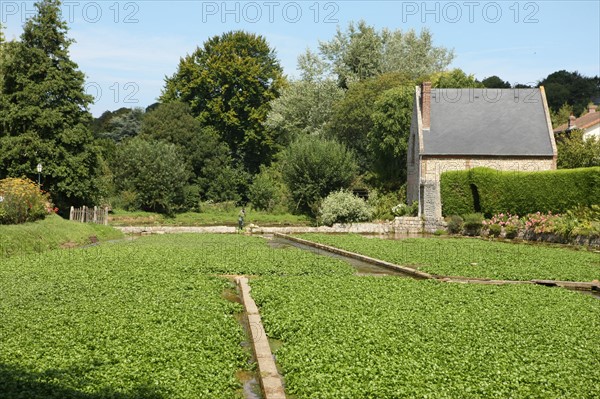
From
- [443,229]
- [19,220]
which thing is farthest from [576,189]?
[19,220]

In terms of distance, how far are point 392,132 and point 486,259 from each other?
2942cm

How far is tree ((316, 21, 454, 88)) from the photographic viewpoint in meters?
61.0

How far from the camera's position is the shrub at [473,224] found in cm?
3528

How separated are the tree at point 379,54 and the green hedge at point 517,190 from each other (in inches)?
951

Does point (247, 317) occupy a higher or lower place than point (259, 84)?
lower

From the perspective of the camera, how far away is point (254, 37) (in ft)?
228

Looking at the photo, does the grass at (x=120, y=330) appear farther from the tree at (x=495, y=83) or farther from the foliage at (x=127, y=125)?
the tree at (x=495, y=83)

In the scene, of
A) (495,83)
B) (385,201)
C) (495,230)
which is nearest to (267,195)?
(385,201)

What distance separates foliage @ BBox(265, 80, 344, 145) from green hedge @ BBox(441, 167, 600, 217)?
2132 centimetres

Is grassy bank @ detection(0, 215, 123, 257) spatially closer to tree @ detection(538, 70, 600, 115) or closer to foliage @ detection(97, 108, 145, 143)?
foliage @ detection(97, 108, 145, 143)

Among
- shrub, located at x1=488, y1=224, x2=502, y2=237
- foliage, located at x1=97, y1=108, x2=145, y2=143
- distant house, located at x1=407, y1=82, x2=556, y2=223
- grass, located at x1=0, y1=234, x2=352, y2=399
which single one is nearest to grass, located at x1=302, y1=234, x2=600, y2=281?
grass, located at x1=0, y1=234, x2=352, y2=399

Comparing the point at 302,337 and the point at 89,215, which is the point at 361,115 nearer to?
the point at 89,215

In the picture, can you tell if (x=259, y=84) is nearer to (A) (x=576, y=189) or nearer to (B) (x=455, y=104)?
(B) (x=455, y=104)

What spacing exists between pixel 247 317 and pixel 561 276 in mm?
10147
